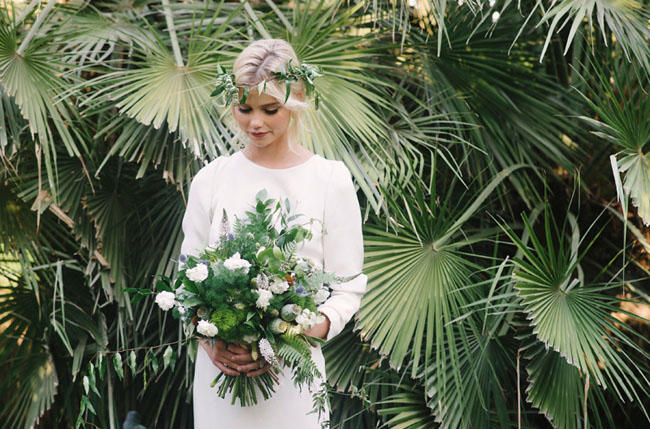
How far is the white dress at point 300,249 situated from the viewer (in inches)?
74.0

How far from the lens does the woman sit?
188cm

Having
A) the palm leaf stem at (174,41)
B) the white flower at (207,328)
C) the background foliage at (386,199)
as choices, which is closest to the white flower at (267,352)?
the white flower at (207,328)

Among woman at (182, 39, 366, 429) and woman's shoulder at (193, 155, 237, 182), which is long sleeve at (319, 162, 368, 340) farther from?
woman's shoulder at (193, 155, 237, 182)

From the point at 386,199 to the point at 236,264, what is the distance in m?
1.62

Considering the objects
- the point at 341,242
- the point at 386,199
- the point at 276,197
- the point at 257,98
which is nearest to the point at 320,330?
the point at 341,242

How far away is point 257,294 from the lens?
1.71 m

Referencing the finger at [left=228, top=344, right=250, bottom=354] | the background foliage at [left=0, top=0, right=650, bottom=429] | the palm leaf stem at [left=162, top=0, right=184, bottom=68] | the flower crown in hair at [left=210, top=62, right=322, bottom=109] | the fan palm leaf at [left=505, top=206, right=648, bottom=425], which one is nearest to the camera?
the finger at [left=228, top=344, right=250, bottom=354]

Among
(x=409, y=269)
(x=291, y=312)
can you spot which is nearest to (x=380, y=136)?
(x=409, y=269)

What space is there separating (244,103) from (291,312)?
1.74ft

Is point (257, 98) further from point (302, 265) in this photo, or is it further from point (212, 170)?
point (302, 265)

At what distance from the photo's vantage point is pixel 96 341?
3809 millimetres

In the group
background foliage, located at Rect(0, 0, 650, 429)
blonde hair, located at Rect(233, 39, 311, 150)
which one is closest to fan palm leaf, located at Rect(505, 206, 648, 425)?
background foliage, located at Rect(0, 0, 650, 429)

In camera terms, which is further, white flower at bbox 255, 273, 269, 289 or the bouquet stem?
the bouquet stem

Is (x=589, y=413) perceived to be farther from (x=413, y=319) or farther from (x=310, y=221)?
(x=310, y=221)
